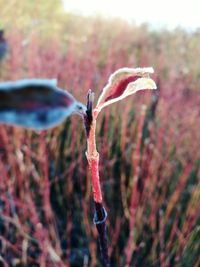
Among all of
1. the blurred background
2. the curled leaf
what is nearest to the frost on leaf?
the curled leaf

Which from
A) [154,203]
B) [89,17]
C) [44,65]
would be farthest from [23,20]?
[154,203]

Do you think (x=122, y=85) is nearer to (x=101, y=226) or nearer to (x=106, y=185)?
(x=101, y=226)

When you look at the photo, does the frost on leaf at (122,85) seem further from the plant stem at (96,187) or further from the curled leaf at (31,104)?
the curled leaf at (31,104)

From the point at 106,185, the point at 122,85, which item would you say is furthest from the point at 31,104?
the point at 106,185

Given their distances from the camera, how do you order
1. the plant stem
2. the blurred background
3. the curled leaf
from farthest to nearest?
the blurred background → the plant stem → the curled leaf

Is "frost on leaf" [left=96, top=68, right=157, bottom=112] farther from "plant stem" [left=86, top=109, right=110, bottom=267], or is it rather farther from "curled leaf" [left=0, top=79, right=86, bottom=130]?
"curled leaf" [left=0, top=79, right=86, bottom=130]

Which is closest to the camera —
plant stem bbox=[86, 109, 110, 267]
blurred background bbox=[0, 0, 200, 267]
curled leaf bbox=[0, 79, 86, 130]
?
curled leaf bbox=[0, 79, 86, 130]
